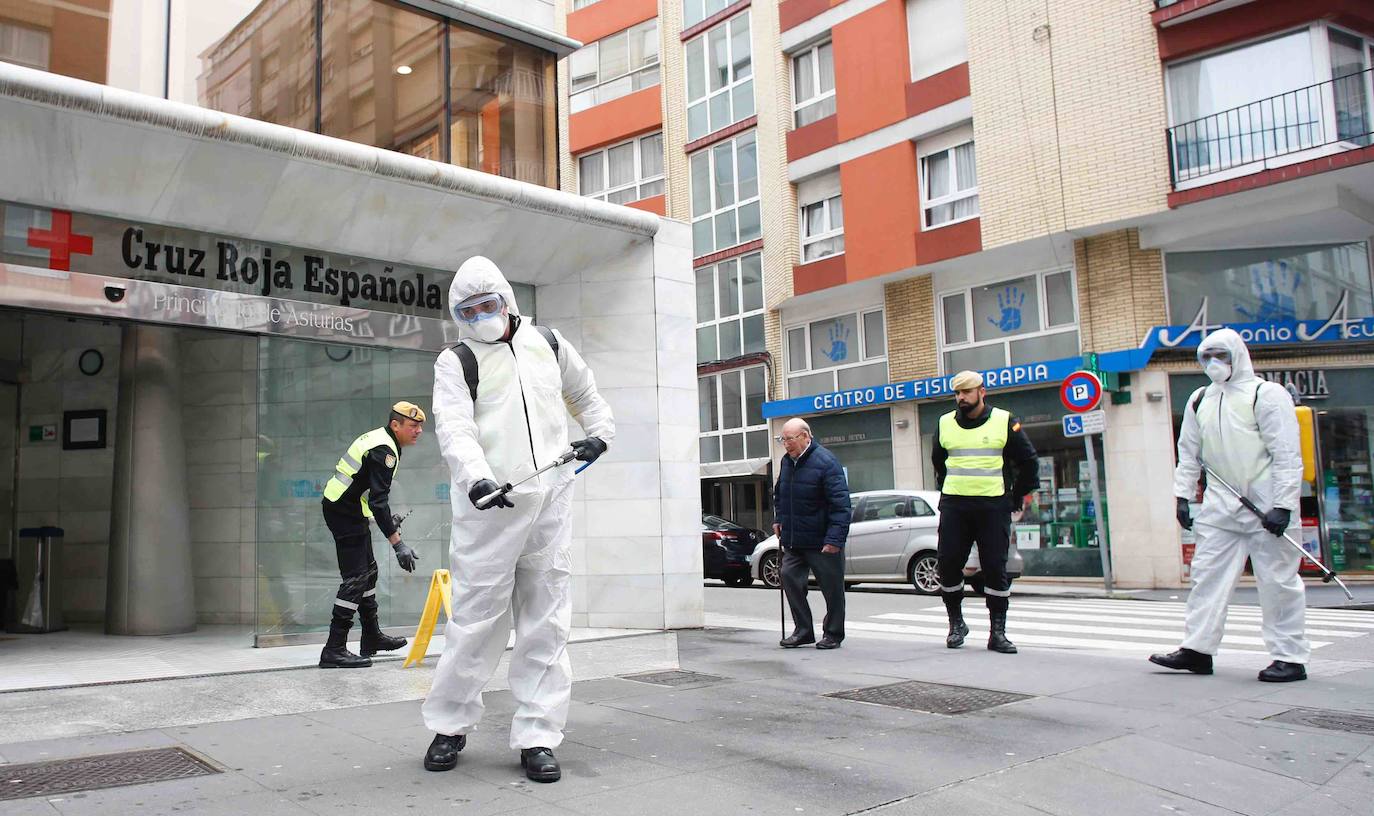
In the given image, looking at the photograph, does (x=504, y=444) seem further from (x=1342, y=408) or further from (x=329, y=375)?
(x=1342, y=408)

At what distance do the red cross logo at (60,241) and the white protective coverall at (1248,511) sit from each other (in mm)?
7712

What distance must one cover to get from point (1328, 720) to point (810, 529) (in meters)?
4.12

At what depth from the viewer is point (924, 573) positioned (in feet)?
51.1

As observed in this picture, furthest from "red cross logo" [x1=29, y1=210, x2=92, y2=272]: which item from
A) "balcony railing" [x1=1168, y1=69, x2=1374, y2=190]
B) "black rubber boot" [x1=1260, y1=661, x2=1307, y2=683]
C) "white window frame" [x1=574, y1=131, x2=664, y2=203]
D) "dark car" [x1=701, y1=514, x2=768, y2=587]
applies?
"white window frame" [x1=574, y1=131, x2=664, y2=203]

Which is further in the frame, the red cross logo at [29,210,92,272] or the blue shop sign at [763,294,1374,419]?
the blue shop sign at [763,294,1374,419]

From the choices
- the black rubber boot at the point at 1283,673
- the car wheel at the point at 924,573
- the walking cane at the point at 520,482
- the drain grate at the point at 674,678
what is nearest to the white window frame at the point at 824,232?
the car wheel at the point at 924,573

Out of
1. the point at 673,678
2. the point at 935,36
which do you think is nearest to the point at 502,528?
the point at 673,678

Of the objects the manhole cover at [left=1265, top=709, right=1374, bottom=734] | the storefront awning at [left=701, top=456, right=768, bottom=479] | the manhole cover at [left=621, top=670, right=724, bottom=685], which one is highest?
the storefront awning at [left=701, top=456, right=768, bottom=479]

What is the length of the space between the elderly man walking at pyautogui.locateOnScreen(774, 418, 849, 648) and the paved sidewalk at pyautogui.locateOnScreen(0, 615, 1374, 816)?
1921mm

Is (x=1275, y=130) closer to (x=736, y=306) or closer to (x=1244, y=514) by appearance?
(x=736, y=306)

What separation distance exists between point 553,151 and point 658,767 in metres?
8.06

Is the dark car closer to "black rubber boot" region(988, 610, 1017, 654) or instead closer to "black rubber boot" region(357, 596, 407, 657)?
"black rubber boot" region(988, 610, 1017, 654)

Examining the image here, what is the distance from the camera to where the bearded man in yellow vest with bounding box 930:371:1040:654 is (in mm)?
7656

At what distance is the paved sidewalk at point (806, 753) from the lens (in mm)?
3705
